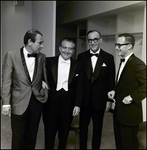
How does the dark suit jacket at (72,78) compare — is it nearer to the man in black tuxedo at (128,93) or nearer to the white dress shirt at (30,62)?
the white dress shirt at (30,62)

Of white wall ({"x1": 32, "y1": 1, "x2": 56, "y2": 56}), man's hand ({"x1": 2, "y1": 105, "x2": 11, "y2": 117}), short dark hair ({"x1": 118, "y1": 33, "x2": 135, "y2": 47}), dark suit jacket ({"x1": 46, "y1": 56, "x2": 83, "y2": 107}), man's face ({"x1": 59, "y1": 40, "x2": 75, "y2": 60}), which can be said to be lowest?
man's hand ({"x1": 2, "y1": 105, "x2": 11, "y2": 117})

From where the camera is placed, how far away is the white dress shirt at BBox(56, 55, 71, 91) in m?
2.31

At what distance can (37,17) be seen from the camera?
2.57 m

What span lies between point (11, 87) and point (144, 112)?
4.08ft

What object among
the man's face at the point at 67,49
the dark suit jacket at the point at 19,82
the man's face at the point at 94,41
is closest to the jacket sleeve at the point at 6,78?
the dark suit jacket at the point at 19,82

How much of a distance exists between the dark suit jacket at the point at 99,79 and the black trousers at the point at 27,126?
1.69 ft

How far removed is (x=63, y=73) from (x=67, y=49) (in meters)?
0.25

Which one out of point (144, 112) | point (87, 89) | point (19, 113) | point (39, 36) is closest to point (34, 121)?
point (19, 113)

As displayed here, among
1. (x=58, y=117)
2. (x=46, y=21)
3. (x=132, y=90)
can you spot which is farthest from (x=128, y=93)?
(x=46, y=21)

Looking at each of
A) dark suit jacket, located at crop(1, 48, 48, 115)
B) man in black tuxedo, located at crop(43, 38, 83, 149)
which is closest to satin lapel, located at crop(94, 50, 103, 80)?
man in black tuxedo, located at crop(43, 38, 83, 149)

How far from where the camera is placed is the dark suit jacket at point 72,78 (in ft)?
7.50

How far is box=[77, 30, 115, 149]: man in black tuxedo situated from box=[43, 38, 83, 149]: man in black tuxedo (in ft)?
0.24

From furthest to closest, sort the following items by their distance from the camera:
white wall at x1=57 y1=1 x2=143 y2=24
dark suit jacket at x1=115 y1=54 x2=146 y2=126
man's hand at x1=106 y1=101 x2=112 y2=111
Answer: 1. man's hand at x1=106 y1=101 x2=112 y2=111
2. white wall at x1=57 y1=1 x2=143 y2=24
3. dark suit jacket at x1=115 y1=54 x2=146 y2=126

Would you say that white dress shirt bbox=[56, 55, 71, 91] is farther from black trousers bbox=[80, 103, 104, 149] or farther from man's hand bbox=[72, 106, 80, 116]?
black trousers bbox=[80, 103, 104, 149]
